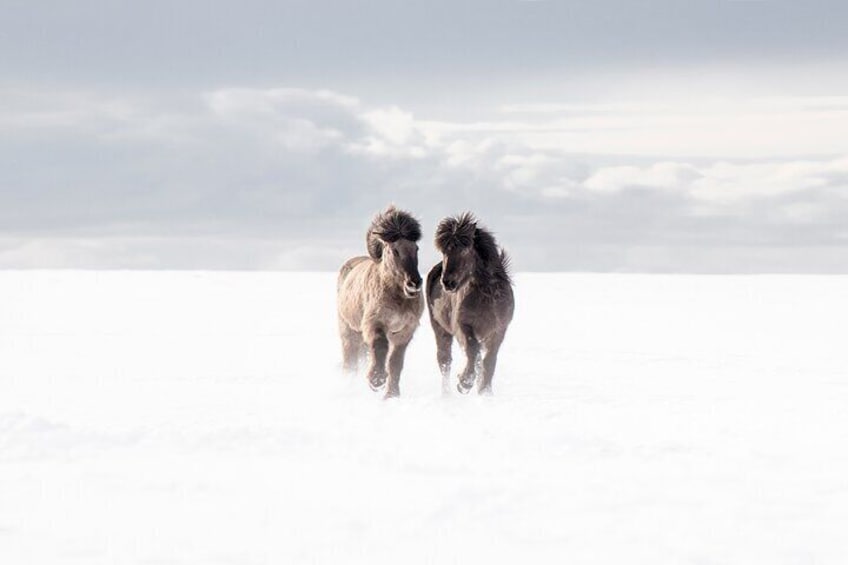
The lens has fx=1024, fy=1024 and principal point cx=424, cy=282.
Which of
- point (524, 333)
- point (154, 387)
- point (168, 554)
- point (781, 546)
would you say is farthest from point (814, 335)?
point (168, 554)

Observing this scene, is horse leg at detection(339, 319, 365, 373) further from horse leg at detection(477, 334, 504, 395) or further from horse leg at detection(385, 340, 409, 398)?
horse leg at detection(477, 334, 504, 395)

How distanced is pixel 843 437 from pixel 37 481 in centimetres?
625

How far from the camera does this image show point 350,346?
1177 centimetres

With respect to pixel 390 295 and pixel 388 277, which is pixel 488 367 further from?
pixel 388 277

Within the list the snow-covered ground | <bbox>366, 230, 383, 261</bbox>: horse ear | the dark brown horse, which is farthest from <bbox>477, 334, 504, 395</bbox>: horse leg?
<bbox>366, 230, 383, 261</bbox>: horse ear

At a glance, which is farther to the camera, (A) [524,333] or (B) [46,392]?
(A) [524,333]

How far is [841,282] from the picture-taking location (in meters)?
34.9

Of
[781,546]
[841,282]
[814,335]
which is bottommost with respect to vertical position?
[781,546]

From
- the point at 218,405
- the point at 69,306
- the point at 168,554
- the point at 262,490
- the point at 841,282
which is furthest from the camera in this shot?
the point at 841,282

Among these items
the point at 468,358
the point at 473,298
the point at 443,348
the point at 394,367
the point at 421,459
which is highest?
the point at 473,298

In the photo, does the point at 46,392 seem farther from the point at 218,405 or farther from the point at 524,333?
the point at 524,333

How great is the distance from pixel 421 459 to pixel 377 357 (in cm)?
303

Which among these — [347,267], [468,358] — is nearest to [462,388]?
[468,358]

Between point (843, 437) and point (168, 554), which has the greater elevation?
point (843, 437)
